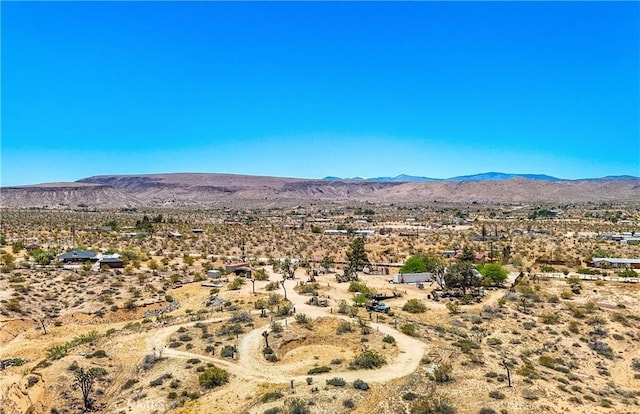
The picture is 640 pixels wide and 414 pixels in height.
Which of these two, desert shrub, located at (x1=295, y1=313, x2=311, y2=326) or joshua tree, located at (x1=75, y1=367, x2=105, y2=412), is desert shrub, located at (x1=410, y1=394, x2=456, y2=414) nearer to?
desert shrub, located at (x1=295, y1=313, x2=311, y2=326)

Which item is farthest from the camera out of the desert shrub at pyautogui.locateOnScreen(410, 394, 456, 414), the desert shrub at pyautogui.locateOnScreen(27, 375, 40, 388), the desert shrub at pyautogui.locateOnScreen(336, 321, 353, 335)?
the desert shrub at pyautogui.locateOnScreen(336, 321, 353, 335)

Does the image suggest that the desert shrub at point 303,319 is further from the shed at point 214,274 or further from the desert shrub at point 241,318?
the shed at point 214,274

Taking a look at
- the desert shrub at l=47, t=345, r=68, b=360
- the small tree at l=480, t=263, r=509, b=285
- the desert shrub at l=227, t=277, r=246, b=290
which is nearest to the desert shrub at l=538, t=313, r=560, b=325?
the small tree at l=480, t=263, r=509, b=285

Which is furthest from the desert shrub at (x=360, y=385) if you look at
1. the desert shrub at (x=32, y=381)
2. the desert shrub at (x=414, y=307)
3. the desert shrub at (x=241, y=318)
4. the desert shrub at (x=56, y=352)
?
the desert shrub at (x=414, y=307)

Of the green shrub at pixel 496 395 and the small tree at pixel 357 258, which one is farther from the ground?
the small tree at pixel 357 258

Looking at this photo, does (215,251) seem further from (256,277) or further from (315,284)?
(315,284)

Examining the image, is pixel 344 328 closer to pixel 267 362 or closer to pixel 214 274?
pixel 267 362
